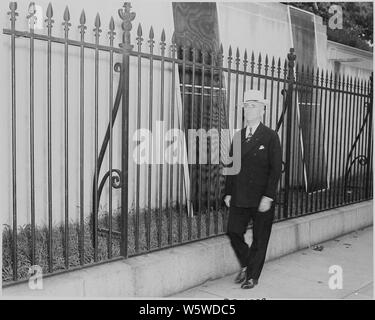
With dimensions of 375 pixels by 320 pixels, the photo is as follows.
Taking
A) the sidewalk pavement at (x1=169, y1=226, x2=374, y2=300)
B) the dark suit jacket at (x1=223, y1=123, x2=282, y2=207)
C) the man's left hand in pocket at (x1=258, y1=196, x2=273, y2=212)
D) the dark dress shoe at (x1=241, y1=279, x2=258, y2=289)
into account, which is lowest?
the sidewalk pavement at (x1=169, y1=226, x2=374, y2=300)

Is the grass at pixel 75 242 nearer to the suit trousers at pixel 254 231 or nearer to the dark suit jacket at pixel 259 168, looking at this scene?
the suit trousers at pixel 254 231

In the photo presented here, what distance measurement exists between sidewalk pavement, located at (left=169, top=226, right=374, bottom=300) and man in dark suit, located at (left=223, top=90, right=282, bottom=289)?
0.23m

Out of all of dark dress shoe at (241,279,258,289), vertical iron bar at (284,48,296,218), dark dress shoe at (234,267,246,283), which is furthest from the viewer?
vertical iron bar at (284,48,296,218)

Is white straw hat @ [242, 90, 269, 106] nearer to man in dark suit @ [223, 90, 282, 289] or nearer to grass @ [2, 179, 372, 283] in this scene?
man in dark suit @ [223, 90, 282, 289]

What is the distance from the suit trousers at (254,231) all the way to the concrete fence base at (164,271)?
0.39 meters

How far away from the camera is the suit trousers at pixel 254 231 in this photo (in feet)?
14.7

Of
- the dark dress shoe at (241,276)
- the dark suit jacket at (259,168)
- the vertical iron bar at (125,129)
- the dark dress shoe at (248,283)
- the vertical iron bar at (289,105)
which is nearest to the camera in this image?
the vertical iron bar at (125,129)

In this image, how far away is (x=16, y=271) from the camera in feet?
11.6

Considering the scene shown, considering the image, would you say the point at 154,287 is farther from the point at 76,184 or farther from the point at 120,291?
the point at 76,184

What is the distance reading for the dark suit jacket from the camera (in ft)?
14.3

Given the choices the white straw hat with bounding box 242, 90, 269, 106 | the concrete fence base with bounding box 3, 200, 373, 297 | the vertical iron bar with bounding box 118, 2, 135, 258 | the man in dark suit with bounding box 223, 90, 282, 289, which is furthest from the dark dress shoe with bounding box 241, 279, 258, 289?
the white straw hat with bounding box 242, 90, 269, 106

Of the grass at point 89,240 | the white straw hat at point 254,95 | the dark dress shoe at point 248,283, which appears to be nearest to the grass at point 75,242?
the grass at point 89,240

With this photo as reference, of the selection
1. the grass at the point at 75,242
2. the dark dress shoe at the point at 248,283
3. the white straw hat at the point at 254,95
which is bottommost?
the dark dress shoe at the point at 248,283
